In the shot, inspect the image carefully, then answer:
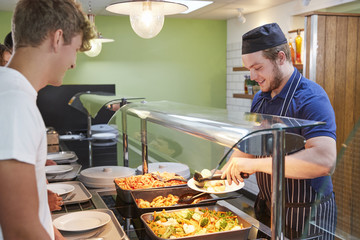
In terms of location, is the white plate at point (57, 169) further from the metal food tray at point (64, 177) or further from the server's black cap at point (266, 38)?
the server's black cap at point (266, 38)

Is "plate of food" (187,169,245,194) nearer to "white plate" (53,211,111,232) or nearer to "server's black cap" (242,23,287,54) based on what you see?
"white plate" (53,211,111,232)

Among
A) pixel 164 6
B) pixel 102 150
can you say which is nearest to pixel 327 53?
pixel 164 6

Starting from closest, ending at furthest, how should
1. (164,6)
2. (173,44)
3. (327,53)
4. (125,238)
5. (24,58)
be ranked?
(24,58)
(125,238)
(164,6)
(327,53)
(173,44)

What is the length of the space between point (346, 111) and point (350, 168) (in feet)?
9.41

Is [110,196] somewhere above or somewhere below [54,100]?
below

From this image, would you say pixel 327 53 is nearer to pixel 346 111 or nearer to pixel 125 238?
pixel 346 111

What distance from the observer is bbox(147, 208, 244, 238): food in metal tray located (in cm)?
150

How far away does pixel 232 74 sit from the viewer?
6.37 metres

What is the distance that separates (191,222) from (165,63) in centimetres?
485

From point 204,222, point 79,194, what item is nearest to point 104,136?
point 79,194

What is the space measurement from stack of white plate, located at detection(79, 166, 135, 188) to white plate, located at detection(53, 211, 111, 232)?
1.99ft

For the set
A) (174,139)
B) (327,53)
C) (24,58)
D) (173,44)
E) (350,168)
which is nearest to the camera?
(24,58)

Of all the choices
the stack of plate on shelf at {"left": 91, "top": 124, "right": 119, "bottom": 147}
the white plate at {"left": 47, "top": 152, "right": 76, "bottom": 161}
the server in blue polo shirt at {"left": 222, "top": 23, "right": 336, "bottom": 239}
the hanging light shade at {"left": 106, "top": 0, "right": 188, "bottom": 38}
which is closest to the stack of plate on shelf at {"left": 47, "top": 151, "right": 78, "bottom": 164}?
the white plate at {"left": 47, "top": 152, "right": 76, "bottom": 161}

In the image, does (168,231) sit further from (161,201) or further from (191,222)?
(161,201)
